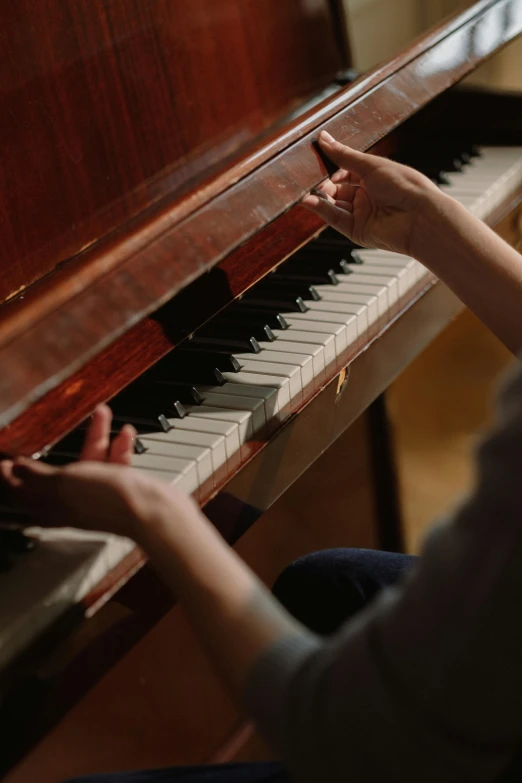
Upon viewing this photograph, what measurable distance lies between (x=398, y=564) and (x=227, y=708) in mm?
711

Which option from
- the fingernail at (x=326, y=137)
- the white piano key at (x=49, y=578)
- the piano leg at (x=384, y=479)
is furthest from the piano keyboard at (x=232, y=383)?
the piano leg at (x=384, y=479)

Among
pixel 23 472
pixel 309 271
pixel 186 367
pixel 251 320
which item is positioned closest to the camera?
pixel 23 472

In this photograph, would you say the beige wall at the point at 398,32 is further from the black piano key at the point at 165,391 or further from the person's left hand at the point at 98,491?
the person's left hand at the point at 98,491

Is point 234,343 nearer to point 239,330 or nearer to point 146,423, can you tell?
point 239,330

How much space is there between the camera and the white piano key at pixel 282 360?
1.14m

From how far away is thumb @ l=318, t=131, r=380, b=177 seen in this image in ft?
3.62

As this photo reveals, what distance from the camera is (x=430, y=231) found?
3.48 feet

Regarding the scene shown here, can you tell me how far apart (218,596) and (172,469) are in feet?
0.94

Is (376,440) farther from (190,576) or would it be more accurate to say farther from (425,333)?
(190,576)

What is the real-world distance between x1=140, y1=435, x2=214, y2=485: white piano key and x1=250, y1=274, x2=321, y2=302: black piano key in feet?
1.29

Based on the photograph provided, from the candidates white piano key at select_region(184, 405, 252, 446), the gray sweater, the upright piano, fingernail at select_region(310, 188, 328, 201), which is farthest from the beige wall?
the gray sweater

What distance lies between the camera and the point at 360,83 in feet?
3.99

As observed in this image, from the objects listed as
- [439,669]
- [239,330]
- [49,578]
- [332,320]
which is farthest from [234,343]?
[439,669]

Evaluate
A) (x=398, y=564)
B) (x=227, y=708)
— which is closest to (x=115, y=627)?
(x=398, y=564)
